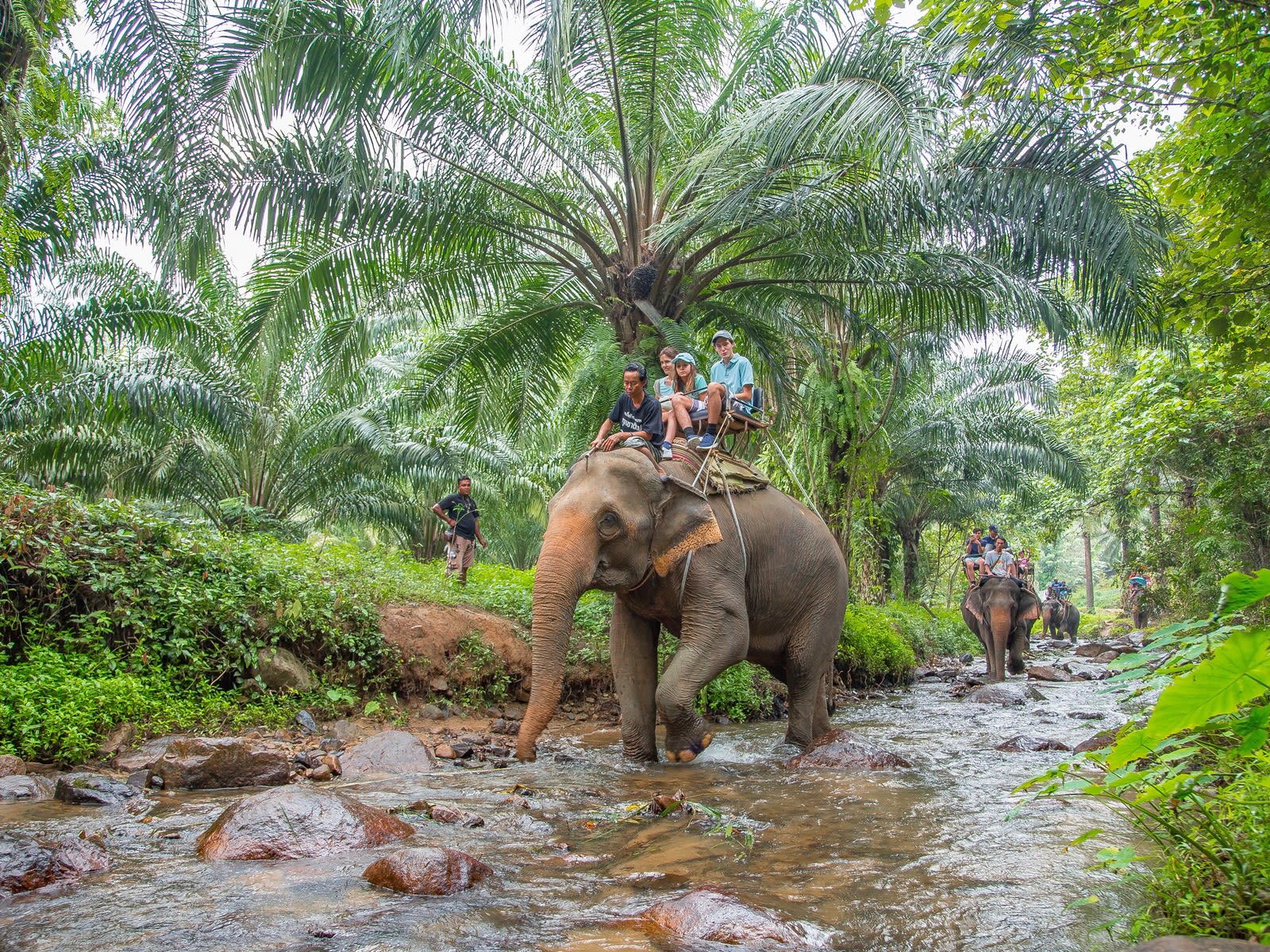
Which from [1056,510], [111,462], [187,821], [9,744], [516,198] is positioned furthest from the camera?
[1056,510]

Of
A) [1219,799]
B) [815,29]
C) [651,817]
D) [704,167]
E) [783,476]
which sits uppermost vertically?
[815,29]

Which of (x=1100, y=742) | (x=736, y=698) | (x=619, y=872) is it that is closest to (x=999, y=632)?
(x=736, y=698)

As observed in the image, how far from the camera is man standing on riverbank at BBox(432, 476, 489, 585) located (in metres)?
13.1

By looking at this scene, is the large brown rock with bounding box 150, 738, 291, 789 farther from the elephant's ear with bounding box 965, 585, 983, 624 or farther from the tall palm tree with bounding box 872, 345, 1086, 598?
the tall palm tree with bounding box 872, 345, 1086, 598

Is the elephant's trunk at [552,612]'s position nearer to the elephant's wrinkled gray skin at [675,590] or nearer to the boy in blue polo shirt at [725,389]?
the elephant's wrinkled gray skin at [675,590]

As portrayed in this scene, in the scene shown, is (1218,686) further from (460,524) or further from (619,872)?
(460,524)

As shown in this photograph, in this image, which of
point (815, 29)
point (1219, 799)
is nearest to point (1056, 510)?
point (815, 29)

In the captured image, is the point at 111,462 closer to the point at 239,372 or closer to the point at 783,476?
the point at 239,372

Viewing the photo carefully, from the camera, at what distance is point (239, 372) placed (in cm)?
1570

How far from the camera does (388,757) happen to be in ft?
21.1

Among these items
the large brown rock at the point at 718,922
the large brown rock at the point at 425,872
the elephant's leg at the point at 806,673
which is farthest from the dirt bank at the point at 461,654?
the large brown rock at the point at 718,922

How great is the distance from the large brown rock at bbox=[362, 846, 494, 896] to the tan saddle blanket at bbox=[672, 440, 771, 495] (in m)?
3.97

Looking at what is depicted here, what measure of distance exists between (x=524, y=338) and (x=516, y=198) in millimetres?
1868

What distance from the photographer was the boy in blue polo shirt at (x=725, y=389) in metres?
7.87
